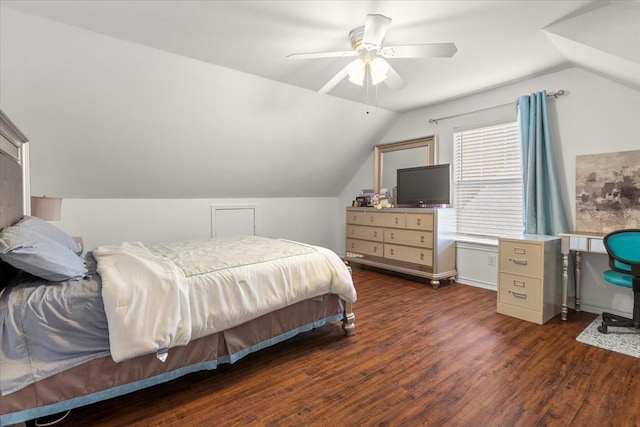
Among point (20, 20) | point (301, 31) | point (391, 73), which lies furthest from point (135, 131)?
point (391, 73)

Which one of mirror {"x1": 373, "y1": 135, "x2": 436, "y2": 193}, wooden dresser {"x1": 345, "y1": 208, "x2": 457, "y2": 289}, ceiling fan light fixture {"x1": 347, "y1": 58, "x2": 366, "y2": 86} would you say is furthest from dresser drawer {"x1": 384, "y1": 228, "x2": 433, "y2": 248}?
ceiling fan light fixture {"x1": 347, "y1": 58, "x2": 366, "y2": 86}

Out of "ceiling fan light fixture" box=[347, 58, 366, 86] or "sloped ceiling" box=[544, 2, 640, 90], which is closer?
"sloped ceiling" box=[544, 2, 640, 90]

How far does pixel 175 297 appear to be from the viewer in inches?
68.8

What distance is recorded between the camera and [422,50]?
221 cm

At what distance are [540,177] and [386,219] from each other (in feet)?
6.17

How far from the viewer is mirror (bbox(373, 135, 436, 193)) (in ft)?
14.8

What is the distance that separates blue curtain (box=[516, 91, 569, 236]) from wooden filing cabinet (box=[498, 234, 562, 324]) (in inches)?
10.1

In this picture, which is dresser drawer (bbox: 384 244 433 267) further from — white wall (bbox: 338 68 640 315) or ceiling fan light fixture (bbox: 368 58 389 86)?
ceiling fan light fixture (bbox: 368 58 389 86)

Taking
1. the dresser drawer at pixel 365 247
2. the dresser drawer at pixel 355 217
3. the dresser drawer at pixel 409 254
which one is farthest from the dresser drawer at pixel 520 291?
the dresser drawer at pixel 355 217

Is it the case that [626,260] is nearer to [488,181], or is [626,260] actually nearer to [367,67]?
[488,181]

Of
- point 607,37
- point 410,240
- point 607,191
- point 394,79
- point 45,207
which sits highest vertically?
point 607,37

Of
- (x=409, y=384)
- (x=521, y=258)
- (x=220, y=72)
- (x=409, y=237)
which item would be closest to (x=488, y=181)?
(x=409, y=237)

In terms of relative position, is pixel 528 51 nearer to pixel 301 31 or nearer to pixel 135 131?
pixel 301 31

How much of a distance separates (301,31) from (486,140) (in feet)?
9.07
